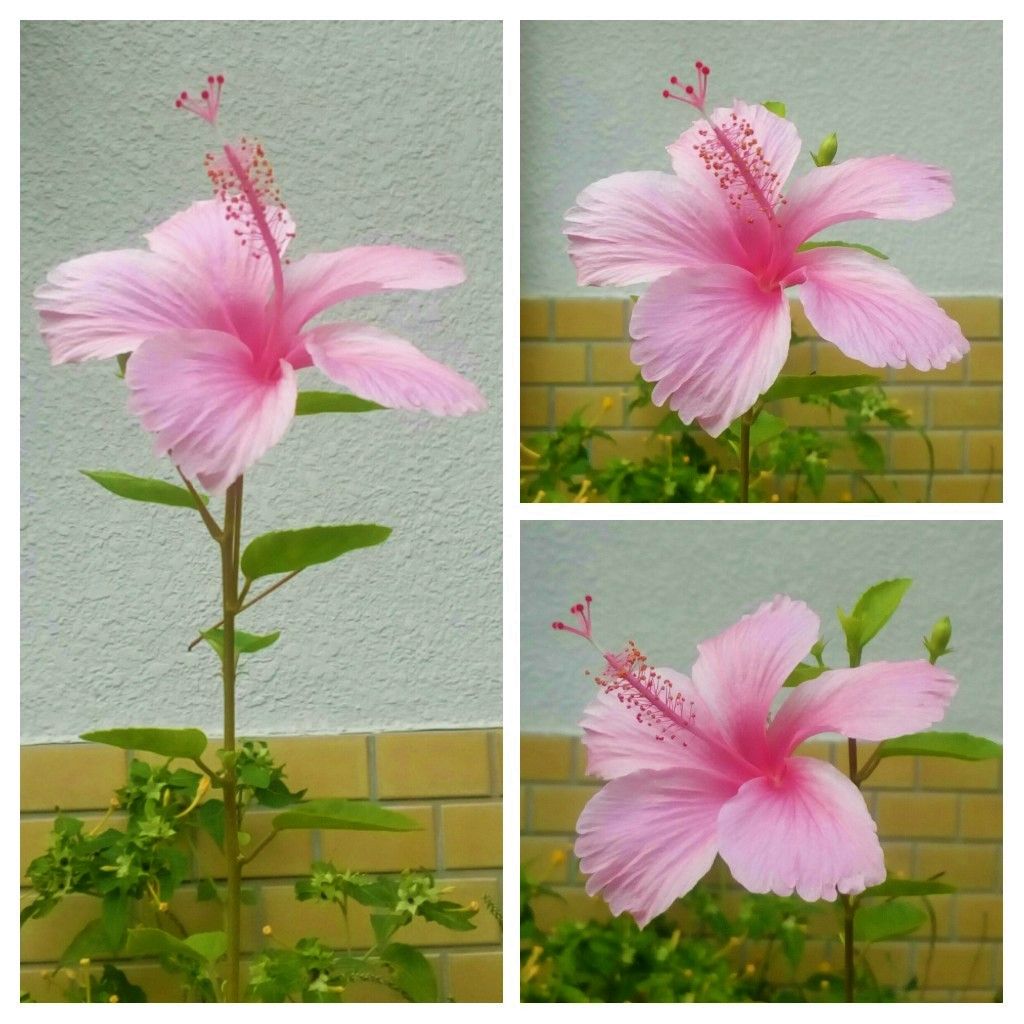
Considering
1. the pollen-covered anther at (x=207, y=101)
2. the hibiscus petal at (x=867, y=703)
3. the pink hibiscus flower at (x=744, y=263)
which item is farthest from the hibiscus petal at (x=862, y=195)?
the pollen-covered anther at (x=207, y=101)

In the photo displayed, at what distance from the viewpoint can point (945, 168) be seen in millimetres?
972

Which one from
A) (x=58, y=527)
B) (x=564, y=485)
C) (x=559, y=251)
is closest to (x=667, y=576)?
(x=564, y=485)

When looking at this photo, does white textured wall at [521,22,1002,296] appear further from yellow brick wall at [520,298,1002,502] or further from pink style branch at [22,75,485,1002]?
pink style branch at [22,75,485,1002]

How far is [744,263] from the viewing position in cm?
89

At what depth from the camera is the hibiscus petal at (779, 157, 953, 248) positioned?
0.90m

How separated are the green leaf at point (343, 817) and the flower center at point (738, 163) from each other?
578mm

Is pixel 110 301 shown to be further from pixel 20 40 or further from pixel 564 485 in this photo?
pixel 564 485

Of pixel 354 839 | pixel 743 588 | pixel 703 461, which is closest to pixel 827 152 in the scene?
pixel 703 461

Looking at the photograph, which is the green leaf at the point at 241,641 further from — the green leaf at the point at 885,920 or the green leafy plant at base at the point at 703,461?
the green leaf at the point at 885,920

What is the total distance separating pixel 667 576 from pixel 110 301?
1.73ft

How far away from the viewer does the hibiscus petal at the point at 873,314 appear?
2.90ft

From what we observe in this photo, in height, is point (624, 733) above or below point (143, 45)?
below

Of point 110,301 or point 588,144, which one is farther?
point 588,144

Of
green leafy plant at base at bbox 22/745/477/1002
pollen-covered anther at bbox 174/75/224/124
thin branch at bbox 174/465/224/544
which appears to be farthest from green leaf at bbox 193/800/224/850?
pollen-covered anther at bbox 174/75/224/124
